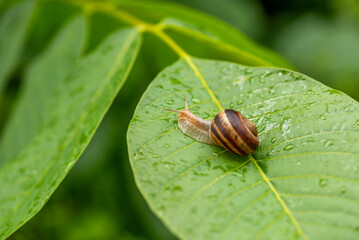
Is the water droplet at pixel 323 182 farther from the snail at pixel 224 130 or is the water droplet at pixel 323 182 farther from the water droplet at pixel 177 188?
the water droplet at pixel 177 188

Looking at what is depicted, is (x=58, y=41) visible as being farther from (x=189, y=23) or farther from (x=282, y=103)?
(x=282, y=103)

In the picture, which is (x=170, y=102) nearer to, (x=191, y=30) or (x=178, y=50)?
(x=178, y=50)

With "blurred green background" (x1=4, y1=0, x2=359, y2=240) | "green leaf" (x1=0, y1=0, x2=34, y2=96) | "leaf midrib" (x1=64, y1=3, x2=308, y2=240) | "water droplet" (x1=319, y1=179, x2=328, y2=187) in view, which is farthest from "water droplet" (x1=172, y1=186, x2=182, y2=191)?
"green leaf" (x1=0, y1=0, x2=34, y2=96)

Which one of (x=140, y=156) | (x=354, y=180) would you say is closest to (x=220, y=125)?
(x=140, y=156)

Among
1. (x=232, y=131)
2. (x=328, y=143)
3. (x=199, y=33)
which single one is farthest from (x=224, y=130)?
(x=199, y=33)

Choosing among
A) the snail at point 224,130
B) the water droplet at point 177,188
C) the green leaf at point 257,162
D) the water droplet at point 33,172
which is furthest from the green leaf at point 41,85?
the water droplet at point 177,188

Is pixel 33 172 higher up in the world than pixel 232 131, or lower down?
lower down

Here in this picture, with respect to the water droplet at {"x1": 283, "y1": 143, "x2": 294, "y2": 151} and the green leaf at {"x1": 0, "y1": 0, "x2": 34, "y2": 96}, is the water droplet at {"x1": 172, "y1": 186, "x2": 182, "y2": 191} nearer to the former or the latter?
the water droplet at {"x1": 283, "y1": 143, "x2": 294, "y2": 151}
